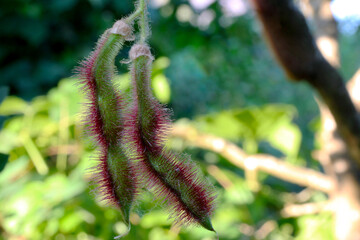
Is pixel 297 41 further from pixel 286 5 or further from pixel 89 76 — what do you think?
pixel 89 76

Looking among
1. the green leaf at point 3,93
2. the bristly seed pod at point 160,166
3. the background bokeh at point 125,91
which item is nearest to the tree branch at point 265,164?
the background bokeh at point 125,91

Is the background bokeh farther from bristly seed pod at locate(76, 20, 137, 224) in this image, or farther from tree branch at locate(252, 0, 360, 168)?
tree branch at locate(252, 0, 360, 168)

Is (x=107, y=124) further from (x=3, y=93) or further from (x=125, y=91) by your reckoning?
(x=125, y=91)

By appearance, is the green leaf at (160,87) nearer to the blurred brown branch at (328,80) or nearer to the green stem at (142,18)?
the blurred brown branch at (328,80)

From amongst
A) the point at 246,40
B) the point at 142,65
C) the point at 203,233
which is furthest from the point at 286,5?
the point at 246,40

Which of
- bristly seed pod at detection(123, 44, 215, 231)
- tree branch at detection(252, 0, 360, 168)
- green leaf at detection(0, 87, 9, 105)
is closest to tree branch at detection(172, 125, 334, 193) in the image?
tree branch at detection(252, 0, 360, 168)

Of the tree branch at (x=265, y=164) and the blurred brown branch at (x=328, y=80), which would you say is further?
the tree branch at (x=265, y=164)

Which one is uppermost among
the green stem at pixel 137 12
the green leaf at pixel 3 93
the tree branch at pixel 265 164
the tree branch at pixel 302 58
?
the green stem at pixel 137 12
